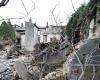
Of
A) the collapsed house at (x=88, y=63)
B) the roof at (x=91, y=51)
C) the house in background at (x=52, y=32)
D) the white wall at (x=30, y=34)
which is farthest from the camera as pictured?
the white wall at (x=30, y=34)

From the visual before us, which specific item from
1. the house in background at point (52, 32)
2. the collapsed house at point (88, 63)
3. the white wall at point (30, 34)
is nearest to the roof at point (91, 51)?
the collapsed house at point (88, 63)

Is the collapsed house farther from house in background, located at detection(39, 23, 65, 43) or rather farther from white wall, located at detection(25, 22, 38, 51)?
white wall, located at detection(25, 22, 38, 51)

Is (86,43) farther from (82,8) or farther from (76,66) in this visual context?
(82,8)

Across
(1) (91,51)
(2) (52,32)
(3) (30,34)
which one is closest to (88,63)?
(1) (91,51)

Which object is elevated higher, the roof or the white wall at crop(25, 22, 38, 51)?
Result: the roof

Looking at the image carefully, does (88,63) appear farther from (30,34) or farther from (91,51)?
(30,34)

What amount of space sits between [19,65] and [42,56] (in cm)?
350

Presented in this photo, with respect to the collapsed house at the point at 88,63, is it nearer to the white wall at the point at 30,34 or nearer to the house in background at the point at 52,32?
the house in background at the point at 52,32

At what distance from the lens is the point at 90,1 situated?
16.7m

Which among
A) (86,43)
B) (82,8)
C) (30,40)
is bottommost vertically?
(30,40)

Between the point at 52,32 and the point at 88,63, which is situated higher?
the point at 52,32

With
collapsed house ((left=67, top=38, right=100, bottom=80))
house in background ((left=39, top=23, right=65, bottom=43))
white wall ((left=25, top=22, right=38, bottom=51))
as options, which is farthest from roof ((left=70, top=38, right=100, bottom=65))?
white wall ((left=25, top=22, right=38, bottom=51))

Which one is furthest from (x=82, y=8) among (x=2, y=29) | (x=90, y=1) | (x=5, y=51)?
(x=2, y=29)

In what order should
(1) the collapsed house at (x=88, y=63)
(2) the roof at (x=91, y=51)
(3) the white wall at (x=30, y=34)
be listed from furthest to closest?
(3) the white wall at (x=30, y=34) < (2) the roof at (x=91, y=51) < (1) the collapsed house at (x=88, y=63)
